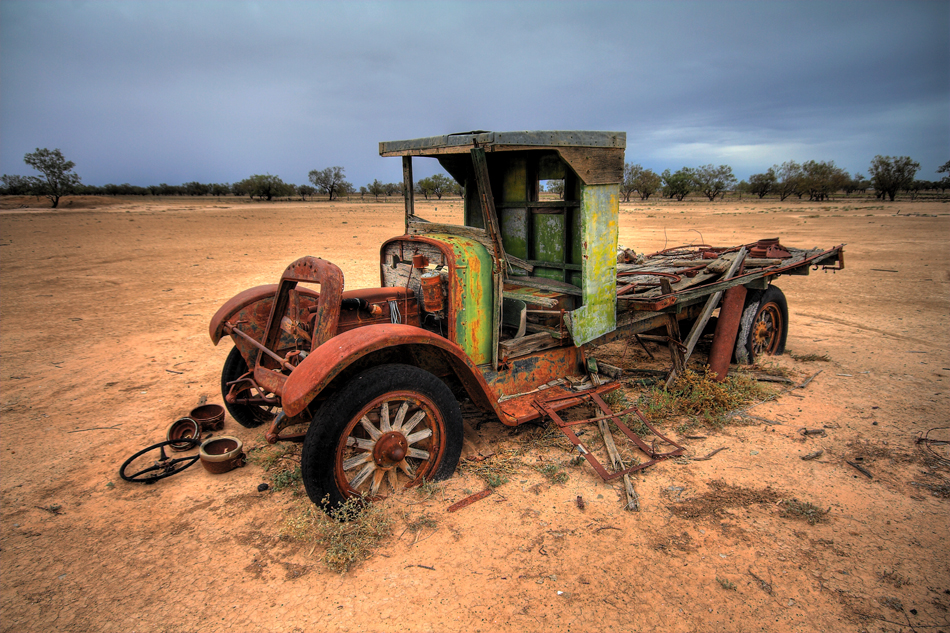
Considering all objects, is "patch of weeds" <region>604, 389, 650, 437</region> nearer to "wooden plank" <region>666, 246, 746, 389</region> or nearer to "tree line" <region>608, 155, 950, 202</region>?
"wooden plank" <region>666, 246, 746, 389</region>

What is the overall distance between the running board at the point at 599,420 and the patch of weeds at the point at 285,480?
198cm

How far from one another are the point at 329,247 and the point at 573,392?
44.2 feet

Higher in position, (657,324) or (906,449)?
(657,324)

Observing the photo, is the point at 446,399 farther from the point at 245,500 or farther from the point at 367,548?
the point at 245,500

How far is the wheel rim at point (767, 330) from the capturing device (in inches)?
236

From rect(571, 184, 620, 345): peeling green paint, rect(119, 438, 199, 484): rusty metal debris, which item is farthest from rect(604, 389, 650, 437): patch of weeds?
rect(119, 438, 199, 484): rusty metal debris

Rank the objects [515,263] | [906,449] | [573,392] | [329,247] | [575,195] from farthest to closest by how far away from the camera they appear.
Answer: [329,247], [515,263], [575,195], [573,392], [906,449]

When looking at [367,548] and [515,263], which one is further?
[515,263]

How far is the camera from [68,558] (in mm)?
2834

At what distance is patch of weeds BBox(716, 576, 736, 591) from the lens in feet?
8.41

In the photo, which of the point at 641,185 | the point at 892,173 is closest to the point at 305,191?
the point at 641,185

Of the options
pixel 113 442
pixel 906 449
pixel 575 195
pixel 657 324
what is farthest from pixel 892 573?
pixel 113 442

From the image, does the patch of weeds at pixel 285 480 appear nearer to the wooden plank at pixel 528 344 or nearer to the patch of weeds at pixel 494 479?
the patch of weeds at pixel 494 479

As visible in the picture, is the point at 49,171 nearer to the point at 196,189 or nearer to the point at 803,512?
the point at 196,189
